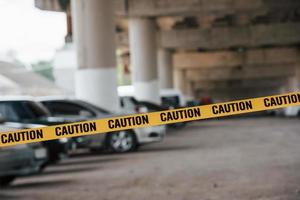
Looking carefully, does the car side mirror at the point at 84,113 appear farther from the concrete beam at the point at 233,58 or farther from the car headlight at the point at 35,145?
the concrete beam at the point at 233,58

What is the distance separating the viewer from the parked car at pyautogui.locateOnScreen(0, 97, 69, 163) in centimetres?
1316

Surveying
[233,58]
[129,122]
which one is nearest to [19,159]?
[129,122]

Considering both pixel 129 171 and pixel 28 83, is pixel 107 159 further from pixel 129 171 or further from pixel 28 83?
pixel 28 83

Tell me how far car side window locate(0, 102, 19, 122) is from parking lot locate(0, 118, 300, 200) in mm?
1176

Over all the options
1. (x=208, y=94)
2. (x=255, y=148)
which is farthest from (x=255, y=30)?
(x=208, y=94)

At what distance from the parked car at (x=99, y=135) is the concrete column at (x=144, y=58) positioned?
15.6 m

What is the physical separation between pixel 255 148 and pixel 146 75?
17.5m

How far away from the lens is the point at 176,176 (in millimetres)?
12297

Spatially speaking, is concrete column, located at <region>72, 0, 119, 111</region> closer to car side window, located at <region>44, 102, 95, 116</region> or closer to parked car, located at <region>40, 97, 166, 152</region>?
parked car, located at <region>40, 97, 166, 152</region>

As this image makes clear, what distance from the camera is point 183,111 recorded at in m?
7.95

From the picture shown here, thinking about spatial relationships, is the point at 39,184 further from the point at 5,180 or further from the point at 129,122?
the point at 129,122

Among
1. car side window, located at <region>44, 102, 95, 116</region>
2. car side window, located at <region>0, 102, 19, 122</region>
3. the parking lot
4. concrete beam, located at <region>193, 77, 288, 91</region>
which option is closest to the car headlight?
the parking lot

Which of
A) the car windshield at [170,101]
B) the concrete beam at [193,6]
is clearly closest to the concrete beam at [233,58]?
the car windshield at [170,101]

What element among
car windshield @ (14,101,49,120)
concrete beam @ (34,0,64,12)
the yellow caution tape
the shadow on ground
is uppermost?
concrete beam @ (34,0,64,12)
